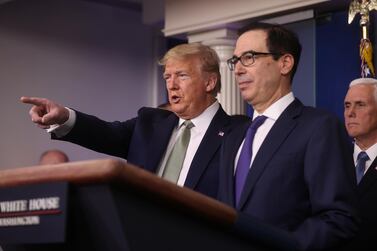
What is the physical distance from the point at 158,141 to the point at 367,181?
0.81 meters

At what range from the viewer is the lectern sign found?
1145 mm

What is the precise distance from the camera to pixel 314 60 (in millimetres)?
4254

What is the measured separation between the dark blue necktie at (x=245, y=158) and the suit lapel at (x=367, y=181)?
0.83m

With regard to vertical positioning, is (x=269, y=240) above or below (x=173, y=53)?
below

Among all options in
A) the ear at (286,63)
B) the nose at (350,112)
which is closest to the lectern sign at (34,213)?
the ear at (286,63)

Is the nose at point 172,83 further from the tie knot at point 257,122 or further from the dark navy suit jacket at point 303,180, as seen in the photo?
the dark navy suit jacket at point 303,180

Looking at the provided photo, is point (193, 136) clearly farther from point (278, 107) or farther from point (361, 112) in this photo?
point (361, 112)

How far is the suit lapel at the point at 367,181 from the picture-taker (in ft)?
8.71

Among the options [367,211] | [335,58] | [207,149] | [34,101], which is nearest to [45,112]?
[34,101]

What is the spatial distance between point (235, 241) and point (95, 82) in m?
4.60

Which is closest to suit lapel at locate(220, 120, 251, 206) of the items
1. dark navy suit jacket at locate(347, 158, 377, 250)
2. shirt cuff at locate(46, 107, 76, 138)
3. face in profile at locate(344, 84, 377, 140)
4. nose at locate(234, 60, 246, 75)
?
nose at locate(234, 60, 246, 75)

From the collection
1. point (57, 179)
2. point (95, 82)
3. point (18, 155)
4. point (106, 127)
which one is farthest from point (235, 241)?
point (95, 82)

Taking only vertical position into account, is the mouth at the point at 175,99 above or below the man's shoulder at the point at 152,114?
above

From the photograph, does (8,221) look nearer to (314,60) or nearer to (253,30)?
(253,30)
